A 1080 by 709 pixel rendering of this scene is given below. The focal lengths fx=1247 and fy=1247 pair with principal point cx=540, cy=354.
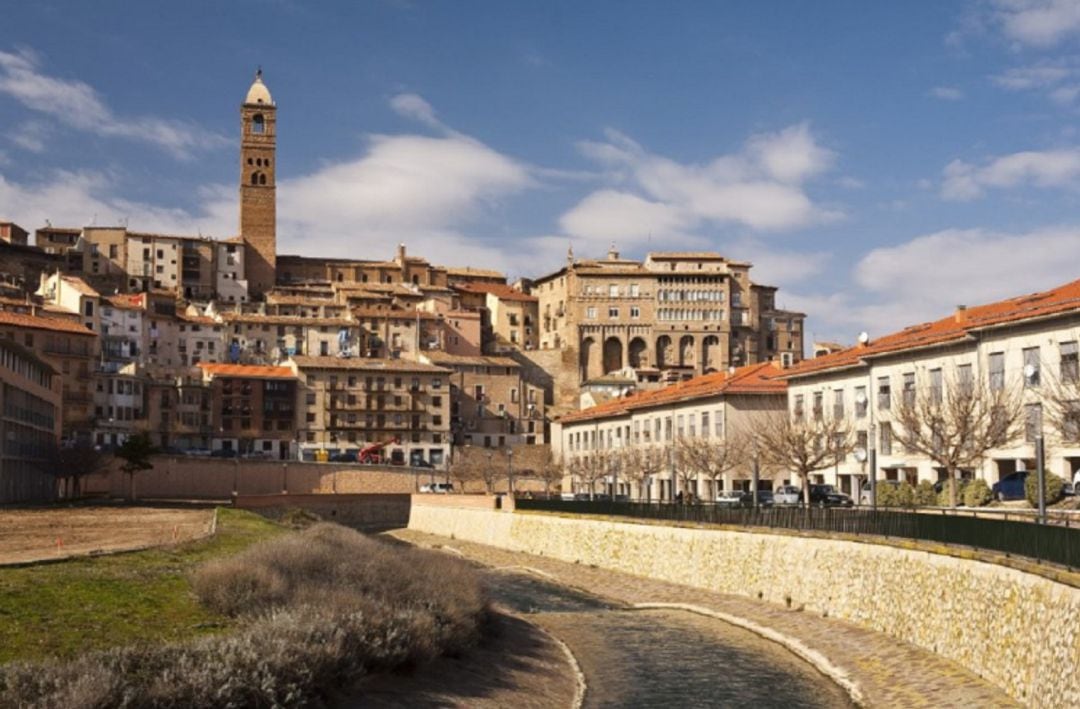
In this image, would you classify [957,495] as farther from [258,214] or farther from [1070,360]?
[258,214]

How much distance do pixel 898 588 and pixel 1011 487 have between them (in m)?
22.9

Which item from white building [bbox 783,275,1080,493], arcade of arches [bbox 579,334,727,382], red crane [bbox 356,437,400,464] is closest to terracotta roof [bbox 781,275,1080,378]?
white building [bbox 783,275,1080,493]

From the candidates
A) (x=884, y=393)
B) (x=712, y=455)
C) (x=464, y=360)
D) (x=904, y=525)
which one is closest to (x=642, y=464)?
(x=712, y=455)

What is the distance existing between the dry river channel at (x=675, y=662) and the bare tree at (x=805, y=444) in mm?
18065

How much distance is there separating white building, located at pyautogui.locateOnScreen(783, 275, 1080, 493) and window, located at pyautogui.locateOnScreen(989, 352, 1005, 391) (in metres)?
0.04

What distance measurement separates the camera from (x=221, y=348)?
15212cm

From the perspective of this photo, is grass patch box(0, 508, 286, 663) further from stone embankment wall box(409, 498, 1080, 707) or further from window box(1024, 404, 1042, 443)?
window box(1024, 404, 1042, 443)

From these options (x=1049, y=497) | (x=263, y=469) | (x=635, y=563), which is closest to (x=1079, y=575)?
(x=1049, y=497)

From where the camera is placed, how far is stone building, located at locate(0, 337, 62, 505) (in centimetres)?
7625

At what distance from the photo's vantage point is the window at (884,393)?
64750 mm

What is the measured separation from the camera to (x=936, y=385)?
60.5 metres

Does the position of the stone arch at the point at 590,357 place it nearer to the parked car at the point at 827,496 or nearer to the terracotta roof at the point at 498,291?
the terracotta roof at the point at 498,291

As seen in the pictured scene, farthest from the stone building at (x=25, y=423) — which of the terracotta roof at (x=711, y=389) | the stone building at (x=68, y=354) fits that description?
the terracotta roof at (x=711, y=389)

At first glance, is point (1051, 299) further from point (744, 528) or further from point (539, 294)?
point (539, 294)
